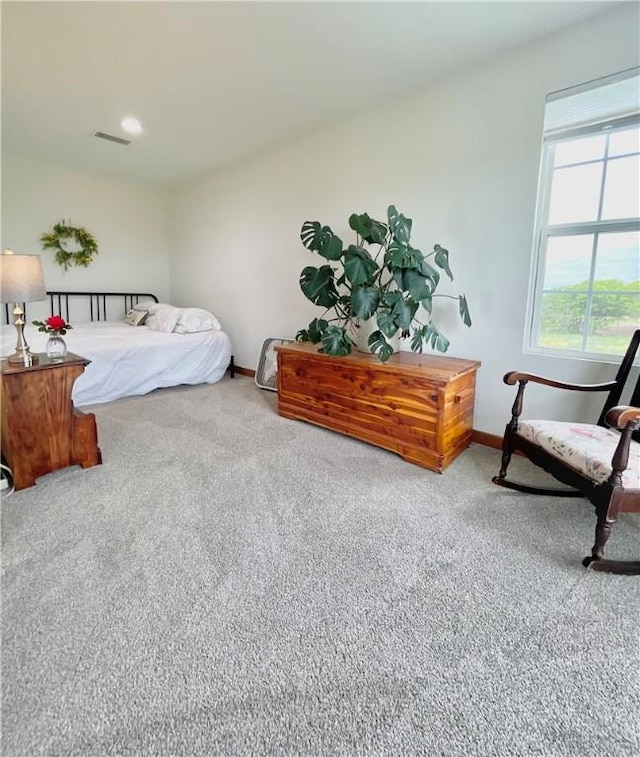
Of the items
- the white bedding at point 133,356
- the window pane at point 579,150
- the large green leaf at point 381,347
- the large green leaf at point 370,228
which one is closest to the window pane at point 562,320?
the window pane at point 579,150

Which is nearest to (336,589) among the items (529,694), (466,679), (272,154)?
(466,679)

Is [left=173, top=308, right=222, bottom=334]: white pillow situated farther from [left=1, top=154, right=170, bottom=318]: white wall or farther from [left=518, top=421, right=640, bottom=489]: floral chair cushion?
[left=518, top=421, right=640, bottom=489]: floral chair cushion

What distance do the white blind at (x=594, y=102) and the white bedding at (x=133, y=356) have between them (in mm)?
3557

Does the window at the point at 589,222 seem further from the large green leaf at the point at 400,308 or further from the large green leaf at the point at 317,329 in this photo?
the large green leaf at the point at 317,329

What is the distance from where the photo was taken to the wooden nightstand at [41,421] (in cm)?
203

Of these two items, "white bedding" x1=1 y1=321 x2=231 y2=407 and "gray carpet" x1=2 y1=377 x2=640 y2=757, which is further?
"white bedding" x1=1 y1=321 x2=231 y2=407

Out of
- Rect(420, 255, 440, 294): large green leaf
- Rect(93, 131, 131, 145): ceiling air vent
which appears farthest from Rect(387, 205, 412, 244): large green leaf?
Rect(93, 131, 131, 145): ceiling air vent

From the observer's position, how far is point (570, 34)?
2117 mm

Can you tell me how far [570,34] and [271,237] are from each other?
2745 millimetres

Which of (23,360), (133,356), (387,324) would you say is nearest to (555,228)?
(387,324)

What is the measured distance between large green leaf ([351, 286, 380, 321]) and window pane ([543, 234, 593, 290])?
1.10 metres

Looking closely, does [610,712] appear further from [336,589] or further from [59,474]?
[59,474]

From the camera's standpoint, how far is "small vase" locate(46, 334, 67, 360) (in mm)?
2271

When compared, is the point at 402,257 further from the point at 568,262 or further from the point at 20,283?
the point at 20,283
